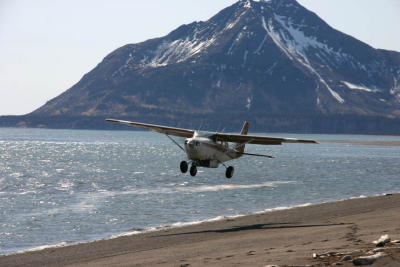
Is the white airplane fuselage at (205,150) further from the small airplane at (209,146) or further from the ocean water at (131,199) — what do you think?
the ocean water at (131,199)

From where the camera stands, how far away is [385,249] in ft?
55.5

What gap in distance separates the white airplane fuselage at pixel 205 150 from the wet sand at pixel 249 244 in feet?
12.6

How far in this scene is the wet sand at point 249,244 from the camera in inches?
746

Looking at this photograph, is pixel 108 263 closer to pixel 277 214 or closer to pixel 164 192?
pixel 277 214

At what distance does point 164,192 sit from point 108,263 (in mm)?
35435

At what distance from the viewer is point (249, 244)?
78.2 ft

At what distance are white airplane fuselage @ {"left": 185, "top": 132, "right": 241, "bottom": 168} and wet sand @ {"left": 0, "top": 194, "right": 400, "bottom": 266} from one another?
151 inches

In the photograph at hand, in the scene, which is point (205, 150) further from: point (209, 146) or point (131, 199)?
point (131, 199)

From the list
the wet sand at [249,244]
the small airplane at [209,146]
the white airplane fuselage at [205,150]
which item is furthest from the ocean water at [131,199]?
the white airplane fuselage at [205,150]

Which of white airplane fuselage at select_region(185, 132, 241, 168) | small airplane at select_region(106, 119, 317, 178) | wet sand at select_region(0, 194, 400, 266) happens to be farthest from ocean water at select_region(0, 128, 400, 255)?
white airplane fuselage at select_region(185, 132, 241, 168)

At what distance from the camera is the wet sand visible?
18953 millimetres

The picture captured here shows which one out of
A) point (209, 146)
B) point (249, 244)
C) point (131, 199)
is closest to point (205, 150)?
point (209, 146)

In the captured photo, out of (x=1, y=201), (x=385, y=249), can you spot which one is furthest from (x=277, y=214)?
(x=1, y=201)

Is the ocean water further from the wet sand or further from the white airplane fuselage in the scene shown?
the white airplane fuselage
